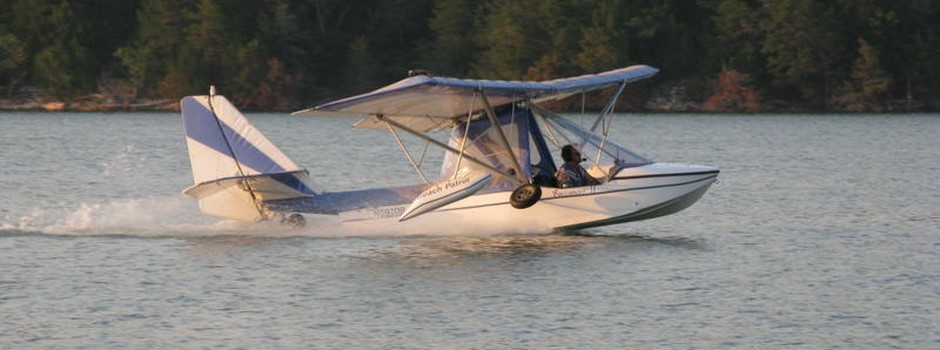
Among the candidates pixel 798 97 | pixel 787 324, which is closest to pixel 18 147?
pixel 787 324

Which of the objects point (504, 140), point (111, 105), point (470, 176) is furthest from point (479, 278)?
point (111, 105)

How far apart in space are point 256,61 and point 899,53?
25965 mm

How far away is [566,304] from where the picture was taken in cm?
1675

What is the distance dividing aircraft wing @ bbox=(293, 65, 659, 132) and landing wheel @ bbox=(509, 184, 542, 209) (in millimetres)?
1032

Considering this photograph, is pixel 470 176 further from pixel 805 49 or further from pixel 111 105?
pixel 111 105

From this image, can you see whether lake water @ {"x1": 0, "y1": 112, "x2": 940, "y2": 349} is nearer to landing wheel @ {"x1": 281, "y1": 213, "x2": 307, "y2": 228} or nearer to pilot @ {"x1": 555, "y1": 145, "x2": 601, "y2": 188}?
landing wheel @ {"x1": 281, "y1": 213, "x2": 307, "y2": 228}

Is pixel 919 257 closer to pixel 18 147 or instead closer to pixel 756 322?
pixel 756 322

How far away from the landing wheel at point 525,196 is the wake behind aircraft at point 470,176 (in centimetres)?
1

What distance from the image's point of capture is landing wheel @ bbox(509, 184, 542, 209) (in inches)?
800

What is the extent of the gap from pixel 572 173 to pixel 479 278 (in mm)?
2842

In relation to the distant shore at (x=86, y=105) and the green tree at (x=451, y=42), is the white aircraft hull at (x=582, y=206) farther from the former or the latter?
the green tree at (x=451, y=42)

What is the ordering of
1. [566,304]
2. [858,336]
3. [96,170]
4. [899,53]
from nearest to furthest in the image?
[858,336]
[566,304]
[96,170]
[899,53]

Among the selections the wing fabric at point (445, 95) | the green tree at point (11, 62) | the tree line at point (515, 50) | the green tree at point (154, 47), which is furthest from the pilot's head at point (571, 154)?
the green tree at point (11, 62)

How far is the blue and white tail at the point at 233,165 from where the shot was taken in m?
20.2
